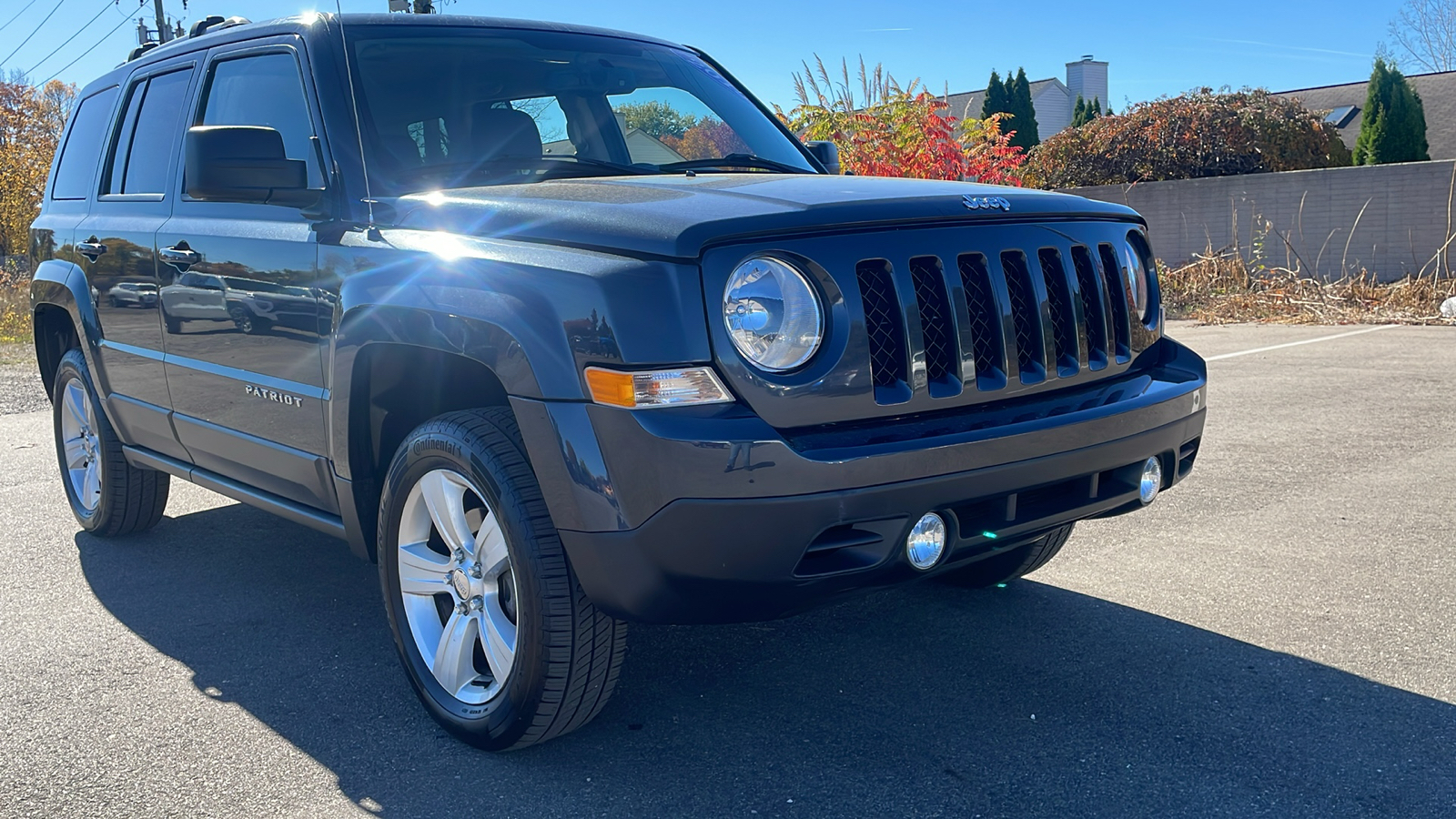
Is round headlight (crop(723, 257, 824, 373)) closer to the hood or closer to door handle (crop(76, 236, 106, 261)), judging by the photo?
the hood


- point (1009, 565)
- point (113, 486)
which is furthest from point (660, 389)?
point (113, 486)

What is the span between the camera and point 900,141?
36.8ft

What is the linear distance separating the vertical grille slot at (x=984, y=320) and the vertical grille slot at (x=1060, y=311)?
0.82ft

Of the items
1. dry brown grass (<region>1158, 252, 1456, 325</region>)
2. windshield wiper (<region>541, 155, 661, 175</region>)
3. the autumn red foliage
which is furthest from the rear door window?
dry brown grass (<region>1158, 252, 1456, 325</region>)

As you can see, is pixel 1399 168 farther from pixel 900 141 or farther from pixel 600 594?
pixel 600 594

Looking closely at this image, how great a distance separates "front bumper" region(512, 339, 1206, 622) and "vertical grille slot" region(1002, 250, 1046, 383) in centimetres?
19

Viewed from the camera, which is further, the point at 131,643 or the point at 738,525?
the point at 131,643

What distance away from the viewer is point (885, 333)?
275 centimetres

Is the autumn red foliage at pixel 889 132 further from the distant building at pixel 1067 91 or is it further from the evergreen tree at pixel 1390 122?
the distant building at pixel 1067 91

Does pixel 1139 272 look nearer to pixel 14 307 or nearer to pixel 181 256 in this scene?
pixel 181 256

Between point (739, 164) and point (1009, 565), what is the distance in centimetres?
163

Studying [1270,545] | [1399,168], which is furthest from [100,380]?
[1399,168]

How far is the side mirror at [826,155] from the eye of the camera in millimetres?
4659

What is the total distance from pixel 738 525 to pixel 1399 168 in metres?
15.5
